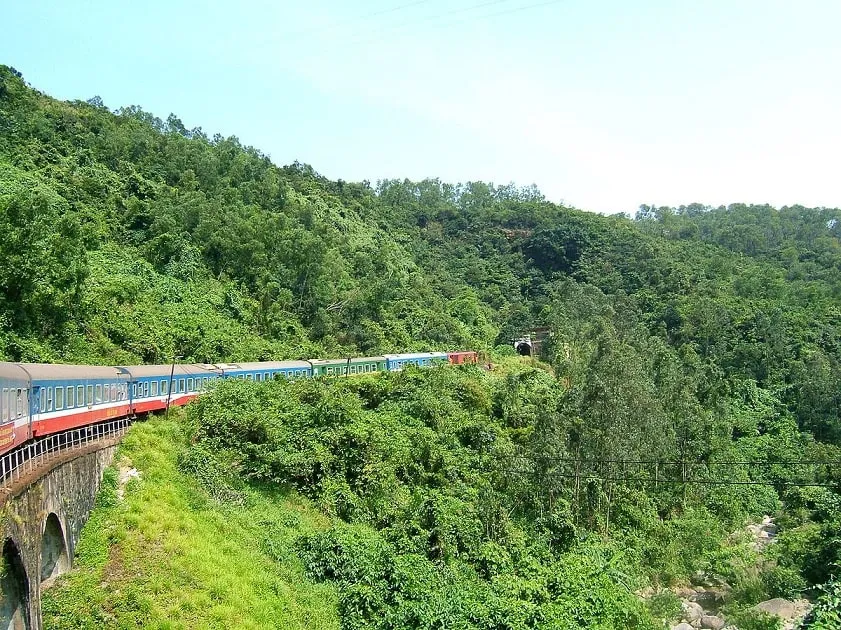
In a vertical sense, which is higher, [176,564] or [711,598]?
[176,564]

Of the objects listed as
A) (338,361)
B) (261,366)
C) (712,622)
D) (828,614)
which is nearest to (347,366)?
(338,361)

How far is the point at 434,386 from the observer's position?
1255 inches

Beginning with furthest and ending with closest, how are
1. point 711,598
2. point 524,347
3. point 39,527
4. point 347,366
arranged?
point 524,347
point 347,366
point 711,598
point 39,527

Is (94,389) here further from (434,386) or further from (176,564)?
(434,386)

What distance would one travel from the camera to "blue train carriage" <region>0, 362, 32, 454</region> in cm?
1210

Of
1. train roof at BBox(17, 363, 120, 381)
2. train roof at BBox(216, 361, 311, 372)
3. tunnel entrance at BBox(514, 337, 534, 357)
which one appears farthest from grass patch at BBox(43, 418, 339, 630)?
tunnel entrance at BBox(514, 337, 534, 357)

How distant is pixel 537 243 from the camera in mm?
87625

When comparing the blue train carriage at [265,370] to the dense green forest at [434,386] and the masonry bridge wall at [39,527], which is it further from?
the masonry bridge wall at [39,527]

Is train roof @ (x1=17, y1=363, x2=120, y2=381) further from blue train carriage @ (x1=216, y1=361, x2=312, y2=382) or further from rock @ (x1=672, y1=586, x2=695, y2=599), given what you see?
rock @ (x1=672, y1=586, x2=695, y2=599)

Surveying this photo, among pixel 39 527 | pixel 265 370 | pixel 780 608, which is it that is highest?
pixel 265 370

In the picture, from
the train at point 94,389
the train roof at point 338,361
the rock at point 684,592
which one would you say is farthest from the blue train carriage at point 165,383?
the rock at point 684,592

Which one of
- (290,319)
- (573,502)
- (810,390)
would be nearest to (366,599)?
(573,502)

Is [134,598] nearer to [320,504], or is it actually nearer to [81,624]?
[81,624]

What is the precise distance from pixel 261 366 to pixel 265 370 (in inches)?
9.6
